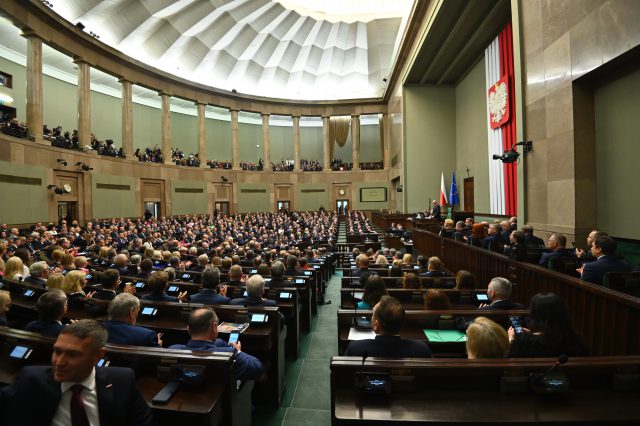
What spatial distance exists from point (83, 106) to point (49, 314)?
18.0 meters

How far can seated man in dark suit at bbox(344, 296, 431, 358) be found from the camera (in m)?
2.18

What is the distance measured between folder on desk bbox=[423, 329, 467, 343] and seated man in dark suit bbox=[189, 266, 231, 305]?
2193mm

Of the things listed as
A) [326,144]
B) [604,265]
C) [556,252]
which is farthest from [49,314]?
[326,144]

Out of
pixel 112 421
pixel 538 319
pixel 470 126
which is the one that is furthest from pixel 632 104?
pixel 470 126

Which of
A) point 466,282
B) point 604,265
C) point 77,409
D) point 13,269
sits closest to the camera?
point 77,409

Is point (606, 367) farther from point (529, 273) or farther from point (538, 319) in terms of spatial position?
point (529, 273)

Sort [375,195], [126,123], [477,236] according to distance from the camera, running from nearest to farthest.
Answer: [477,236] < [126,123] < [375,195]

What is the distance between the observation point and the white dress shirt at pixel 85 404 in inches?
61.1

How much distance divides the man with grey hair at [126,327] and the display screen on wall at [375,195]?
26.9 metres

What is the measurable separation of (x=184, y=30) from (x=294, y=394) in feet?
79.1

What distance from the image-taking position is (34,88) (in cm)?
1406

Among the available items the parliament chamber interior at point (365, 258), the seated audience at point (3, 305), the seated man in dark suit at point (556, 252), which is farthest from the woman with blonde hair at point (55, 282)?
the seated man in dark suit at point (556, 252)

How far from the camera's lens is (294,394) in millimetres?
3527

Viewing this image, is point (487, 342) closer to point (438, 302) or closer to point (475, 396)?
point (475, 396)
